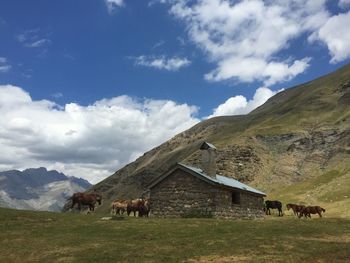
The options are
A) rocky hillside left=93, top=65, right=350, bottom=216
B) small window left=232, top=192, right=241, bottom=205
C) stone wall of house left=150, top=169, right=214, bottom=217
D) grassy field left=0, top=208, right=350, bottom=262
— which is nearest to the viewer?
grassy field left=0, top=208, right=350, bottom=262

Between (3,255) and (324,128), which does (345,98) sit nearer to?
(324,128)

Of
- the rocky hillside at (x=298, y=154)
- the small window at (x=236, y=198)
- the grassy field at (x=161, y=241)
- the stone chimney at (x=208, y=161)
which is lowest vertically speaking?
the grassy field at (x=161, y=241)

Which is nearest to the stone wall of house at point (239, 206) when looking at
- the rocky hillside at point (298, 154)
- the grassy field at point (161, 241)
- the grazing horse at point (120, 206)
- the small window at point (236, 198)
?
the small window at point (236, 198)

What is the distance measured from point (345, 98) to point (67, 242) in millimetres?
156833

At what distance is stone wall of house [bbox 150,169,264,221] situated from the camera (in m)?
44.0

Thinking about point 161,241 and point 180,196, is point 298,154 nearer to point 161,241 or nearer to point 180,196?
point 180,196

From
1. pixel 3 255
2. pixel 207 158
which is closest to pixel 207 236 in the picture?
pixel 3 255

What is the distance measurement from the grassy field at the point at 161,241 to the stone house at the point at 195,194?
7442mm

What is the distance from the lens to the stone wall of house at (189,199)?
44031 millimetres

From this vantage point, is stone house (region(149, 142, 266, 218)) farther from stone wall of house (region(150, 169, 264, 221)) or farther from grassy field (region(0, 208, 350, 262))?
grassy field (region(0, 208, 350, 262))

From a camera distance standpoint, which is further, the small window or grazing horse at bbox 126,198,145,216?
the small window

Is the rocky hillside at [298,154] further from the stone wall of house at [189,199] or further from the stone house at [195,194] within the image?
the stone wall of house at [189,199]

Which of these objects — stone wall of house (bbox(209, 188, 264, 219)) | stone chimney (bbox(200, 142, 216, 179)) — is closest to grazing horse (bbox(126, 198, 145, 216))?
stone chimney (bbox(200, 142, 216, 179))

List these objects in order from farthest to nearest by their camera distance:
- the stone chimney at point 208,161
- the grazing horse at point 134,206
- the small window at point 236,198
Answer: the small window at point 236,198
the stone chimney at point 208,161
the grazing horse at point 134,206
